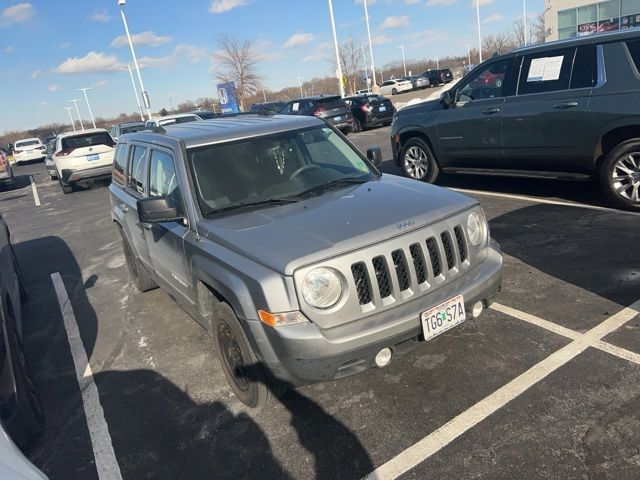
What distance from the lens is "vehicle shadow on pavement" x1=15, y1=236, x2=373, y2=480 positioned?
9.23 feet

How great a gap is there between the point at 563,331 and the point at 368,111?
56.3ft

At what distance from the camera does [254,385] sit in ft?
10.3

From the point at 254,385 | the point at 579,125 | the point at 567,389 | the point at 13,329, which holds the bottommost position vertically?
the point at 567,389

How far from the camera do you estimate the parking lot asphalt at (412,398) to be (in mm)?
2680

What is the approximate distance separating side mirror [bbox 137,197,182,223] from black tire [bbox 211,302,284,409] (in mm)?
794

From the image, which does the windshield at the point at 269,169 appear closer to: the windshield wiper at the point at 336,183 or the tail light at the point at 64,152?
the windshield wiper at the point at 336,183

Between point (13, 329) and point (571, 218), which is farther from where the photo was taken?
point (571, 218)

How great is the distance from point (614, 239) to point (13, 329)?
5.60m

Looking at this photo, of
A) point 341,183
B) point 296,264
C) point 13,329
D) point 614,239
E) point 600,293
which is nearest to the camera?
point 296,264

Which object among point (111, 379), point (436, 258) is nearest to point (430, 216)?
point (436, 258)

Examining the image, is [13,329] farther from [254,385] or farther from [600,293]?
[600,293]

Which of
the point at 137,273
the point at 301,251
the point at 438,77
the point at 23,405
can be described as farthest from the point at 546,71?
the point at 438,77

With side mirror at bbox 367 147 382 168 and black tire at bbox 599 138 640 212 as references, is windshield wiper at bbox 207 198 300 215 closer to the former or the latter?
side mirror at bbox 367 147 382 168

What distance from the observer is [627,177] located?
5879 mm
